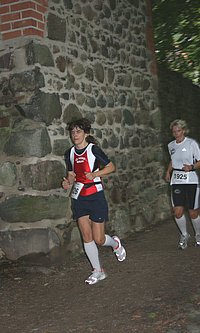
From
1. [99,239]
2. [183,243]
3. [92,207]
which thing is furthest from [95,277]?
[183,243]

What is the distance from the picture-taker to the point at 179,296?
3.88 metres

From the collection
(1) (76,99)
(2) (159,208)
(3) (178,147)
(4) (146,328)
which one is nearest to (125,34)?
(1) (76,99)

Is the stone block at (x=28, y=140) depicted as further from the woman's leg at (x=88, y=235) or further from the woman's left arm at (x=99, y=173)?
the woman's leg at (x=88, y=235)

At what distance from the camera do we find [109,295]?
160 inches

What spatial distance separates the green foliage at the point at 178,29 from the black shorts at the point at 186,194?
6.13 m

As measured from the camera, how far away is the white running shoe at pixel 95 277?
14.6ft

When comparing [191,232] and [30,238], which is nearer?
[30,238]

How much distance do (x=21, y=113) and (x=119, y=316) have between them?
2.51 metres

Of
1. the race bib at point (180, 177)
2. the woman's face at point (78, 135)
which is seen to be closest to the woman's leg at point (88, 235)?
the woman's face at point (78, 135)

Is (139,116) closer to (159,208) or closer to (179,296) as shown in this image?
(159,208)

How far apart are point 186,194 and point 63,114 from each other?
176cm

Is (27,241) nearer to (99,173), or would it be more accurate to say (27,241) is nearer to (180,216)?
(99,173)

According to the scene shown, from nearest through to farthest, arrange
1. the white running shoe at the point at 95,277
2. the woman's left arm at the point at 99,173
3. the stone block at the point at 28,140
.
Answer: the woman's left arm at the point at 99,173 → the white running shoe at the point at 95,277 → the stone block at the point at 28,140

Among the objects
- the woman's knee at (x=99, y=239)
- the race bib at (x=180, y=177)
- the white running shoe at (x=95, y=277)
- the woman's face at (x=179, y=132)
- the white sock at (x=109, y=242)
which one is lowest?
the white running shoe at (x=95, y=277)
